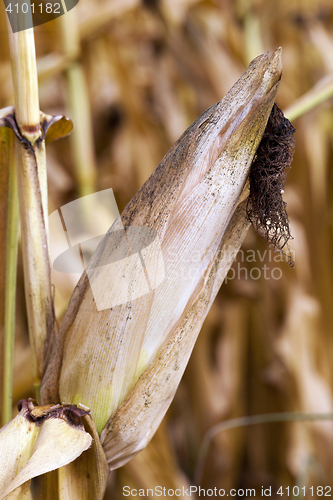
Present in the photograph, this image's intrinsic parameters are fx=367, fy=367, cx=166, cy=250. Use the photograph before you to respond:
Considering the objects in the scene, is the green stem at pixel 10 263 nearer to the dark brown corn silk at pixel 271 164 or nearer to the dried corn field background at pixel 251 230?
the dark brown corn silk at pixel 271 164

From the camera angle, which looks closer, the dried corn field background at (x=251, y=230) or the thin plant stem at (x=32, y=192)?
the thin plant stem at (x=32, y=192)

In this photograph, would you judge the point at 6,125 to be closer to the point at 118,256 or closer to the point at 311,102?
the point at 118,256

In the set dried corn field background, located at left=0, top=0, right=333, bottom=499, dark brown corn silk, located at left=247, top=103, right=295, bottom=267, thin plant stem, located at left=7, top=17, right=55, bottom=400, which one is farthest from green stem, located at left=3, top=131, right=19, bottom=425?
dried corn field background, located at left=0, top=0, right=333, bottom=499

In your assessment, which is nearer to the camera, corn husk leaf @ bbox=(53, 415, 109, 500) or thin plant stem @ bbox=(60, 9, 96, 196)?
corn husk leaf @ bbox=(53, 415, 109, 500)

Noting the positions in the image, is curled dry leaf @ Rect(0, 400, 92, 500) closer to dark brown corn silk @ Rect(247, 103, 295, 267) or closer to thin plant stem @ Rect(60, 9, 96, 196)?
dark brown corn silk @ Rect(247, 103, 295, 267)

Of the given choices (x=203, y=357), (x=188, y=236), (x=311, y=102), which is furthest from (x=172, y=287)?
(x=203, y=357)

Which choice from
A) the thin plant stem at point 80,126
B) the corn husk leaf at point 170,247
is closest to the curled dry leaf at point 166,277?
the corn husk leaf at point 170,247
